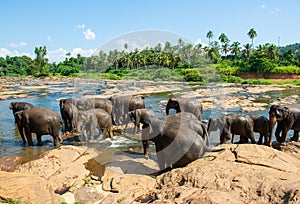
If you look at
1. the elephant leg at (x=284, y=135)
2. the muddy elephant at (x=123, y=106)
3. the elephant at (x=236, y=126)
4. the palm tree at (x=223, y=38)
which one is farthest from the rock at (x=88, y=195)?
the palm tree at (x=223, y=38)

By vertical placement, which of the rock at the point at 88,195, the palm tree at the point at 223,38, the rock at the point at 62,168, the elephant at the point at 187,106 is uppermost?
the palm tree at the point at 223,38

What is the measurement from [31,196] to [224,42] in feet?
278

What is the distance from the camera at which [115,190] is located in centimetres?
633

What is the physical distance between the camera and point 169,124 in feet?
24.2

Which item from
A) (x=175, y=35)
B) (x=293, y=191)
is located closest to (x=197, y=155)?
(x=293, y=191)

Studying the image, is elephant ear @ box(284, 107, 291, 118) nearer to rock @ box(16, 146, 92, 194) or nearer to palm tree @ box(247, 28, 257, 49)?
rock @ box(16, 146, 92, 194)

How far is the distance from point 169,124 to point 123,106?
7.12m

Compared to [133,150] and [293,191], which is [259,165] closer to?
[293,191]

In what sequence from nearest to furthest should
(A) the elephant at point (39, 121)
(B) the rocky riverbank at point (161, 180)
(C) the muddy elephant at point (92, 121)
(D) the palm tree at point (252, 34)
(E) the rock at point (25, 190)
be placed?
(B) the rocky riverbank at point (161, 180)
(E) the rock at point (25, 190)
(A) the elephant at point (39, 121)
(C) the muddy elephant at point (92, 121)
(D) the palm tree at point (252, 34)

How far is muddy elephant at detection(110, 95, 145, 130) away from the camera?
14.1 metres

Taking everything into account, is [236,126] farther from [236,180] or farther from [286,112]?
[236,180]

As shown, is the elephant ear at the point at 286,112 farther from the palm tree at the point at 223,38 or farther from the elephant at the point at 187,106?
the palm tree at the point at 223,38

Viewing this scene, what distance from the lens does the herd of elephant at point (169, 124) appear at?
7.03 m

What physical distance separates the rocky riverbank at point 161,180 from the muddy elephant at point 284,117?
2.92m
